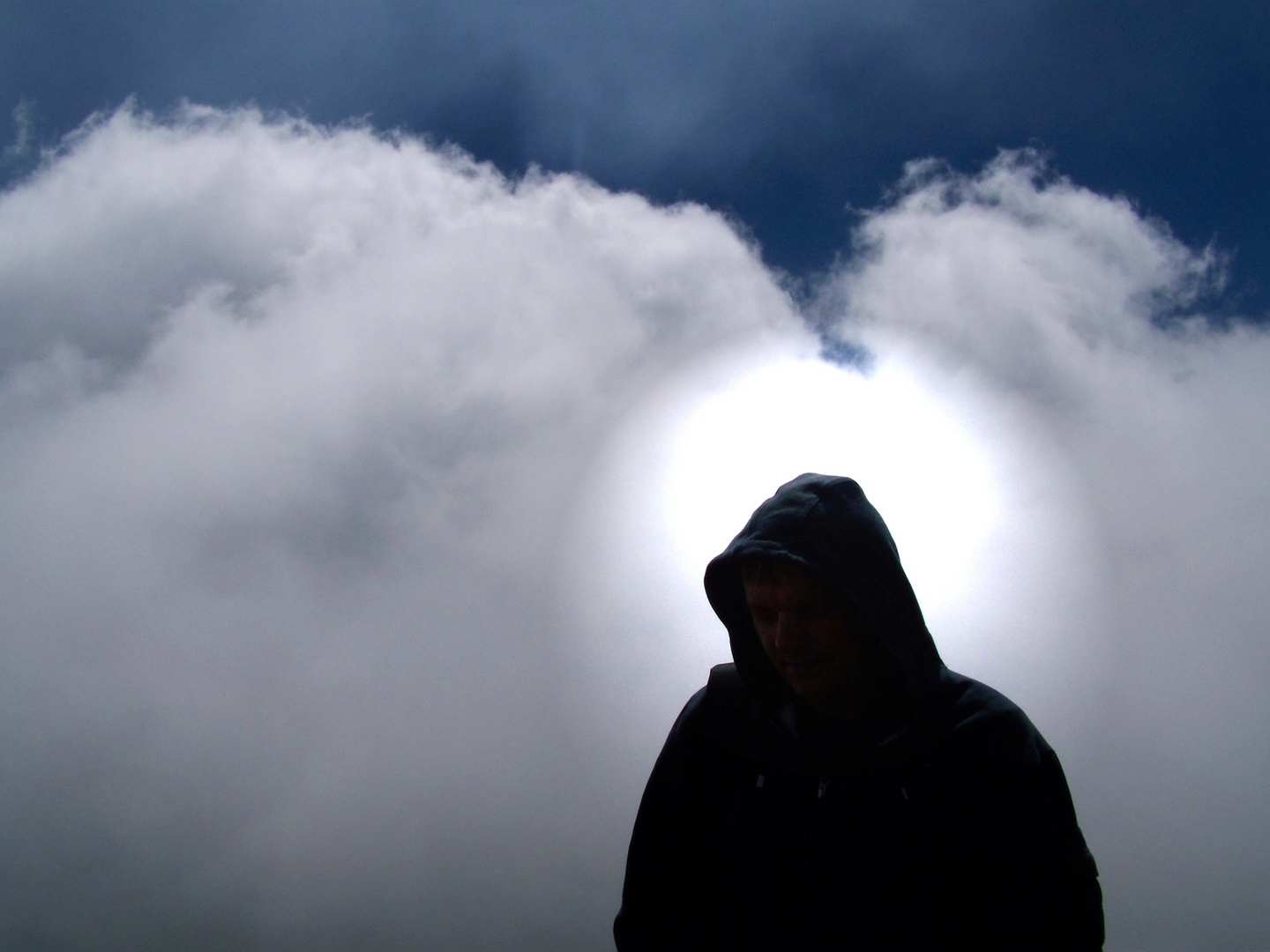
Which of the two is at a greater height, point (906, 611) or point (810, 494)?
point (810, 494)

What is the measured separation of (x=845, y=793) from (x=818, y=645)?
675 mm

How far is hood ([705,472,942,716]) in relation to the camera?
3.73 m

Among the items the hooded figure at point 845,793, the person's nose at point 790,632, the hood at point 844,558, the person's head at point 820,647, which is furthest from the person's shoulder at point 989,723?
the person's nose at point 790,632

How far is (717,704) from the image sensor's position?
164 inches

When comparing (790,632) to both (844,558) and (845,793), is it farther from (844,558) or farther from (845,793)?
(845,793)

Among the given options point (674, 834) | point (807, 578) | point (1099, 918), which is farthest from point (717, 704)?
point (1099, 918)

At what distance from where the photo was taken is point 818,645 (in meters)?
3.72

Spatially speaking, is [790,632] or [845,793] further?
A: [790,632]

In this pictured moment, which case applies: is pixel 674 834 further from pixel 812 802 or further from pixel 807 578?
pixel 807 578

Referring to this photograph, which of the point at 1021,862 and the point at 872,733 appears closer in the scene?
the point at 1021,862

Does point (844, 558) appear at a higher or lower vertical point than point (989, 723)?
higher

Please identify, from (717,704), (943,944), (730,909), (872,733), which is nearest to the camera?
(943,944)

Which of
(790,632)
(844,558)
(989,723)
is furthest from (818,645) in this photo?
(989,723)

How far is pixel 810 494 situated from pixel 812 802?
149 centimetres
